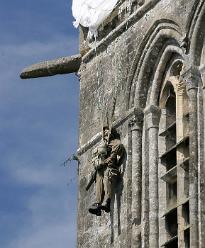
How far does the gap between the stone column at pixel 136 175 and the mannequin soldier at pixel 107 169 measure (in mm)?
283

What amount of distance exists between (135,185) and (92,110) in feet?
7.34

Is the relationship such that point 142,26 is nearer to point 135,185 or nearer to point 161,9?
point 161,9

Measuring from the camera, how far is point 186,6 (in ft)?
70.7

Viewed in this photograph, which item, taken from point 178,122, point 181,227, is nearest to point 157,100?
point 178,122

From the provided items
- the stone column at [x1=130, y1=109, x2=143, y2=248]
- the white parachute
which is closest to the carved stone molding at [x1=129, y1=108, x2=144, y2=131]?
the stone column at [x1=130, y1=109, x2=143, y2=248]

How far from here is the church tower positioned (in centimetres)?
2083

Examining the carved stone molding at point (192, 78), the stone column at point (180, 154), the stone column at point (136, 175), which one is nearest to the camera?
the stone column at point (180, 154)

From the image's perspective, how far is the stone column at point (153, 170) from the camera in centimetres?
2112

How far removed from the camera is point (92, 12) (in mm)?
23828

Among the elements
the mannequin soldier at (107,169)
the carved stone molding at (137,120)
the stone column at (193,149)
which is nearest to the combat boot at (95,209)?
the mannequin soldier at (107,169)

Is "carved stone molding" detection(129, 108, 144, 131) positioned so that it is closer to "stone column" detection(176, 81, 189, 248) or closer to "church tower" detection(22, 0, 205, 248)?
"church tower" detection(22, 0, 205, 248)

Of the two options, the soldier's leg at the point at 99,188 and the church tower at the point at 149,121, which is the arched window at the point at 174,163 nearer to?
the church tower at the point at 149,121

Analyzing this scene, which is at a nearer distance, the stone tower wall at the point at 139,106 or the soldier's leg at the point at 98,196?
the stone tower wall at the point at 139,106

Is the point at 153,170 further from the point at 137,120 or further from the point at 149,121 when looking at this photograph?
the point at 137,120
